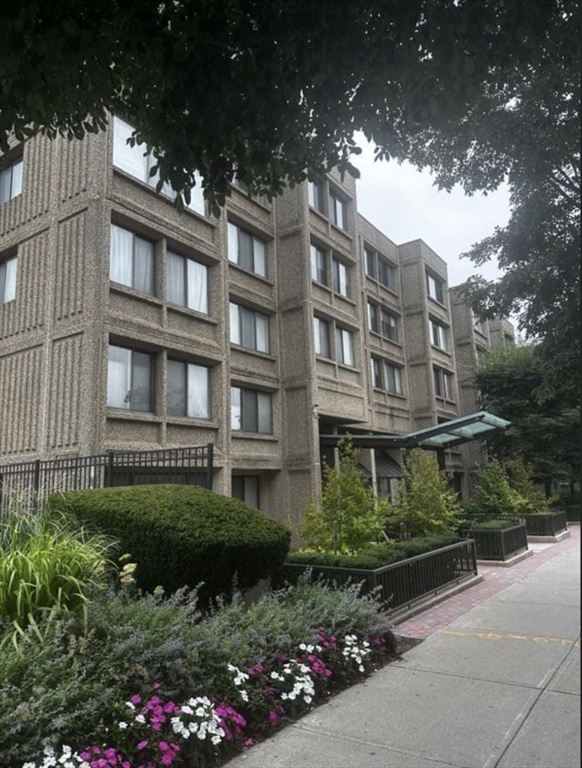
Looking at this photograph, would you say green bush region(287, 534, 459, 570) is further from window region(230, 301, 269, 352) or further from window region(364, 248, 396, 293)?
Answer: window region(364, 248, 396, 293)

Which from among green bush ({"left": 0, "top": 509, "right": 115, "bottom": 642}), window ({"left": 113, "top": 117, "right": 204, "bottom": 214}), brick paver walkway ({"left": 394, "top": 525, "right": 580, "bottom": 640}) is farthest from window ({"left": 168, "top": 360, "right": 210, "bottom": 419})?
green bush ({"left": 0, "top": 509, "right": 115, "bottom": 642})

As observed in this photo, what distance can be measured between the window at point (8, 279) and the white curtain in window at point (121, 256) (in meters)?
3.27

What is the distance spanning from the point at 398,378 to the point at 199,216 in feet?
54.1

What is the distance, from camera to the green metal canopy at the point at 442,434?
18.0 metres

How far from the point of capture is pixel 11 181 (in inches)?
648

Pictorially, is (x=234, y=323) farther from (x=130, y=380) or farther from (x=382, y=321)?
(x=382, y=321)

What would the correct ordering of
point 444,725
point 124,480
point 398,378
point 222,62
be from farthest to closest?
point 398,378
point 124,480
point 444,725
point 222,62

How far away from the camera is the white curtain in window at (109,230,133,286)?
14.1m

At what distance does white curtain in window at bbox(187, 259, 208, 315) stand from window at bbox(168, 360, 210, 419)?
174 cm

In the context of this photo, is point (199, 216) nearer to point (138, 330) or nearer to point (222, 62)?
point (138, 330)

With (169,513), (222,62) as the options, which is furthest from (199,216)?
(222,62)

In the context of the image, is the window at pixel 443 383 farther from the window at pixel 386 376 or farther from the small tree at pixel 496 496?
the small tree at pixel 496 496

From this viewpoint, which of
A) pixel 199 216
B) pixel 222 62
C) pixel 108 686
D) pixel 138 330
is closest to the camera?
pixel 222 62

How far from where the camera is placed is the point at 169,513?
695cm
